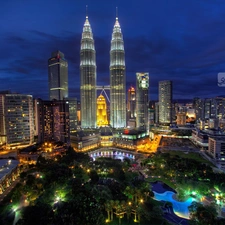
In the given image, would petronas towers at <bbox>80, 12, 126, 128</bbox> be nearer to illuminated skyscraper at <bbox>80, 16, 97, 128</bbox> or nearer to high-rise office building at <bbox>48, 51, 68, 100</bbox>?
illuminated skyscraper at <bbox>80, 16, 97, 128</bbox>

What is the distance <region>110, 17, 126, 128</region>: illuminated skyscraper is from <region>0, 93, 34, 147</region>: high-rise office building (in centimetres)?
2893

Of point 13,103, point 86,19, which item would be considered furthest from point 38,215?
point 86,19

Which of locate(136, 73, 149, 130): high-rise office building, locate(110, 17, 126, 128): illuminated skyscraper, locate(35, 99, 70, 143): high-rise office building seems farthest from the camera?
locate(136, 73, 149, 130): high-rise office building

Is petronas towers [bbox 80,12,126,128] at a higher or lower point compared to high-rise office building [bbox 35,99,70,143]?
higher

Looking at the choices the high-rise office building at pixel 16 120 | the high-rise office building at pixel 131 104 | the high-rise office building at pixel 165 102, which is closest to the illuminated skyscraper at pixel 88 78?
the high-rise office building at pixel 16 120

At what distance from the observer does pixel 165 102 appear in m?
92.5

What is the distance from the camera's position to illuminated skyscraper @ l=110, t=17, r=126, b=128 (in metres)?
62.7

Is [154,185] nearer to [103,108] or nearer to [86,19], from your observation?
[103,108]

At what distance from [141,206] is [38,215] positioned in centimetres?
961

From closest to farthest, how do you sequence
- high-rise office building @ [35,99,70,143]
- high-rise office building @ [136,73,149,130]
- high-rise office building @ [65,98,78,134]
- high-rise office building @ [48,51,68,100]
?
high-rise office building @ [35,99,70,143], high-rise office building @ [65,98,78,134], high-rise office building @ [136,73,149,130], high-rise office building @ [48,51,68,100]

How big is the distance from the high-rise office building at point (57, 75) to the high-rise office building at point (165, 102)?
51.6 meters

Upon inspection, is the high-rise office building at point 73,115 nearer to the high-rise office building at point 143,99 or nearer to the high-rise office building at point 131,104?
the high-rise office building at point 143,99

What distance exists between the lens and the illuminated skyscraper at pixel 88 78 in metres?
62.2

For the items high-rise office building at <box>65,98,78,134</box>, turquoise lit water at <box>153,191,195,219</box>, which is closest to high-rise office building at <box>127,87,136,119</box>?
high-rise office building at <box>65,98,78,134</box>
